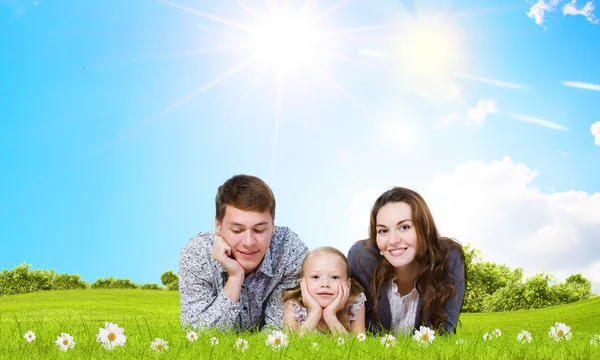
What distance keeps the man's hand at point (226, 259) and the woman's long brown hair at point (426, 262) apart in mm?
1758

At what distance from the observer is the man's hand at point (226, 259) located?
265 inches

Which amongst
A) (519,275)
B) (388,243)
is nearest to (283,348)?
(388,243)

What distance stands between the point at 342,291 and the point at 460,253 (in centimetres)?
186

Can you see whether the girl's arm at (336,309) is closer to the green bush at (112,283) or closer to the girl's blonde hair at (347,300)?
the girl's blonde hair at (347,300)

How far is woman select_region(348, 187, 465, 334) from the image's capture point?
6.98 metres

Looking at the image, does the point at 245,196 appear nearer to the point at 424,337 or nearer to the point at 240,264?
the point at 240,264

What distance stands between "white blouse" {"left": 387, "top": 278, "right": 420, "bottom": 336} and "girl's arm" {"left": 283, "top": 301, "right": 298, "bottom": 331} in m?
1.37

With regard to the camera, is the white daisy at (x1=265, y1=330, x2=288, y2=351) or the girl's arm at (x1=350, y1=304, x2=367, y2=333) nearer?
the white daisy at (x1=265, y1=330, x2=288, y2=351)

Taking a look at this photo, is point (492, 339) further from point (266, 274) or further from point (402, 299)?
point (266, 274)

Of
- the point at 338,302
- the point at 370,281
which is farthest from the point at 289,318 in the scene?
the point at 370,281

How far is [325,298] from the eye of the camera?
267 inches

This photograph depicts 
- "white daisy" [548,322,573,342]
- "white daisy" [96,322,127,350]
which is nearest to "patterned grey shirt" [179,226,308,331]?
"white daisy" [96,322,127,350]

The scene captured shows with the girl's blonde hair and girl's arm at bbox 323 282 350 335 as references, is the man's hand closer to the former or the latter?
the girl's blonde hair

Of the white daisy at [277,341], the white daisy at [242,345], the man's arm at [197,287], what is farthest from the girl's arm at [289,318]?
the white daisy at [242,345]
